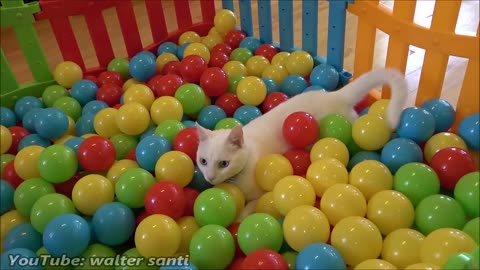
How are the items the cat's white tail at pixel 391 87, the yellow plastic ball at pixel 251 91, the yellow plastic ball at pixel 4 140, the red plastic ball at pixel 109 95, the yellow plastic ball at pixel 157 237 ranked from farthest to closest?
the red plastic ball at pixel 109 95
the yellow plastic ball at pixel 251 91
the yellow plastic ball at pixel 4 140
the cat's white tail at pixel 391 87
the yellow plastic ball at pixel 157 237

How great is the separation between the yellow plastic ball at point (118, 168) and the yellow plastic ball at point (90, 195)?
65mm

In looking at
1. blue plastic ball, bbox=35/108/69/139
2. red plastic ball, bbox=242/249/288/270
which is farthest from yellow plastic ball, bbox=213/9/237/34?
red plastic ball, bbox=242/249/288/270

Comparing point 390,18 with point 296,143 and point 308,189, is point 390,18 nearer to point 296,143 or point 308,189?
point 296,143

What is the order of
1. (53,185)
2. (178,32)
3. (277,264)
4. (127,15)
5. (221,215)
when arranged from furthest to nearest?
(178,32), (127,15), (53,185), (221,215), (277,264)

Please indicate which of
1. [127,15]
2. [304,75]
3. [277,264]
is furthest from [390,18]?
[127,15]

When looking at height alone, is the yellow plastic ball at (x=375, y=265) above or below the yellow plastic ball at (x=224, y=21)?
below

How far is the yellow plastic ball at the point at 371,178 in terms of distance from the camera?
3.55 feet

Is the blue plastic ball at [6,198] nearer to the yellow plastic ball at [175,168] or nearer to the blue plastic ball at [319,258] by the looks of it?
the yellow plastic ball at [175,168]

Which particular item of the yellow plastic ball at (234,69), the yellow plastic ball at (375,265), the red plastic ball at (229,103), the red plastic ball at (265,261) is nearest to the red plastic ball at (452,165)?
the yellow plastic ball at (375,265)

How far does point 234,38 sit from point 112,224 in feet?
3.74

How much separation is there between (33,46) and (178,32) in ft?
2.11

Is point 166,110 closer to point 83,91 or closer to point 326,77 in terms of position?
point 83,91

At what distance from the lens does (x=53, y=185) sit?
4.00ft

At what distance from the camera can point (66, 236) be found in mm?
974
